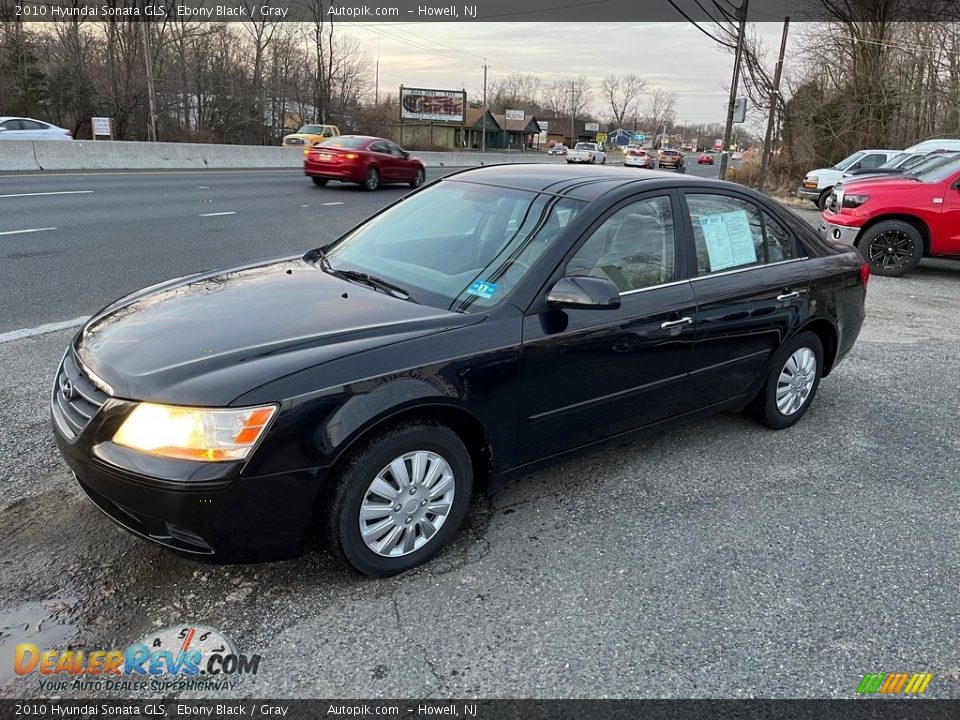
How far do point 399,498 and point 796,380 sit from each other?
298 centimetres

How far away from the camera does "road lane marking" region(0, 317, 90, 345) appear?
525 cm

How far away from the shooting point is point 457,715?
2.18m

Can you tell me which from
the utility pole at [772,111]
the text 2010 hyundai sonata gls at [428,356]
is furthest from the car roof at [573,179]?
the utility pole at [772,111]

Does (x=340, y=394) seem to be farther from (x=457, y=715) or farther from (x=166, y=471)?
(x=457, y=715)

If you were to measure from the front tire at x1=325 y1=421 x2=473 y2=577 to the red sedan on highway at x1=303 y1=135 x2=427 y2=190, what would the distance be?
16794 mm

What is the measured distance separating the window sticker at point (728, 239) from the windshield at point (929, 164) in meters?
7.95

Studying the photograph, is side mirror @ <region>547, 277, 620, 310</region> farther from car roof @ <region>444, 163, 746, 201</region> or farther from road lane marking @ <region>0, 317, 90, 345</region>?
road lane marking @ <region>0, 317, 90, 345</region>

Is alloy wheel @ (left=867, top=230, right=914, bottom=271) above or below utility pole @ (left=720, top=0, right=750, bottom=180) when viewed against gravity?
below

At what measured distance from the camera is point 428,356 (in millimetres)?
2703

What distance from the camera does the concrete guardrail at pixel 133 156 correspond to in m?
18.8

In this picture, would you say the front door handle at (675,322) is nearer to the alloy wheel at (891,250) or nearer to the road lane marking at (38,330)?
the road lane marking at (38,330)

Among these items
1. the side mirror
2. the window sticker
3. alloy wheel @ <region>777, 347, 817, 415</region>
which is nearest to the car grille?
the side mirror

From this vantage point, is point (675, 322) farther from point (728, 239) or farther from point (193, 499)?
point (193, 499)

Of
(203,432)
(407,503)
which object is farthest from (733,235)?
(203,432)
